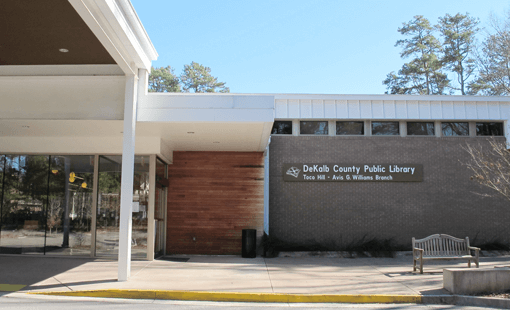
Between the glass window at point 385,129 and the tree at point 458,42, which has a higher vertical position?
the tree at point 458,42

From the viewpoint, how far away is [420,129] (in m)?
15.2

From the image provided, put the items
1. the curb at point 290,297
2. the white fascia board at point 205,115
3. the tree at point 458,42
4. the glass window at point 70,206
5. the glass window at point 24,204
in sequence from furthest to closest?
the tree at point 458,42 → the glass window at point 24,204 → the glass window at point 70,206 → the white fascia board at point 205,115 → the curb at point 290,297

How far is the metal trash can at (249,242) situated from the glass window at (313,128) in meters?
4.16

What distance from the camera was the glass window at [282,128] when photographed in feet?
49.6

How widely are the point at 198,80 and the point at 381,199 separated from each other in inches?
1258

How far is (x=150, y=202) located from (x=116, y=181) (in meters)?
1.34

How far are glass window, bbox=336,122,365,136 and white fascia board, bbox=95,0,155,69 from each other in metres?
7.64

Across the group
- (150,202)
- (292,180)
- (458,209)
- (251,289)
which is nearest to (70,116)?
(150,202)

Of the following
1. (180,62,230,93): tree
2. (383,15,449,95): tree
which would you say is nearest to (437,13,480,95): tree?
(383,15,449,95): tree

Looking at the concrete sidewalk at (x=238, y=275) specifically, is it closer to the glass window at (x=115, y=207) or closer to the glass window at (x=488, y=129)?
the glass window at (x=115, y=207)

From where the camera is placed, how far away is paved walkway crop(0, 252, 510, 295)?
27.5 ft

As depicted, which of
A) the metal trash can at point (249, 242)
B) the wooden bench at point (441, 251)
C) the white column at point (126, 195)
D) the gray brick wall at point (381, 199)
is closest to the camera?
the white column at point (126, 195)

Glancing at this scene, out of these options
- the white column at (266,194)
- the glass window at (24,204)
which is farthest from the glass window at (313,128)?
the glass window at (24,204)

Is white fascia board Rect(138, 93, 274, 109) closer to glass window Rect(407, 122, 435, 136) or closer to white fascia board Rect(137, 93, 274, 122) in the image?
white fascia board Rect(137, 93, 274, 122)
